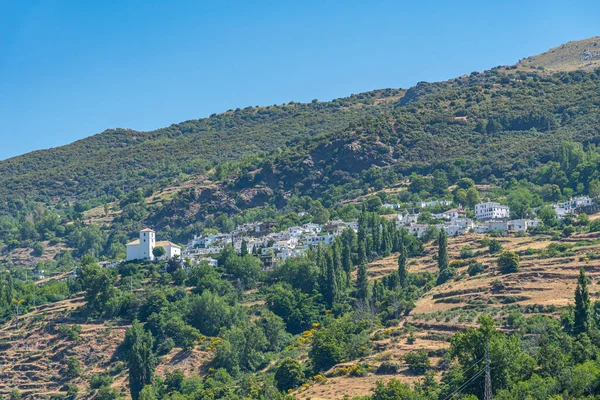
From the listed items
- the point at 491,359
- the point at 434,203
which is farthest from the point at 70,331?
the point at 434,203

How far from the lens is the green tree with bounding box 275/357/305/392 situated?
261 feet

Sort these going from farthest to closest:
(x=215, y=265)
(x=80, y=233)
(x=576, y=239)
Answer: (x=80, y=233) → (x=215, y=265) → (x=576, y=239)

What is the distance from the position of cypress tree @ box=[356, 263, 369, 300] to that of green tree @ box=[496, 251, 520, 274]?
1198 centimetres

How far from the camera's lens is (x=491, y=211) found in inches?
4621

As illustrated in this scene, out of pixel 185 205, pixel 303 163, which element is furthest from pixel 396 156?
pixel 185 205

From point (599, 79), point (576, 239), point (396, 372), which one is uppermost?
point (599, 79)

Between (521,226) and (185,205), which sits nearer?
(521,226)

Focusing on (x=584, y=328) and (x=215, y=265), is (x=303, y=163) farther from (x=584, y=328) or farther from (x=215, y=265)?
(x=584, y=328)

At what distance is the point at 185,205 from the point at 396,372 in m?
83.3

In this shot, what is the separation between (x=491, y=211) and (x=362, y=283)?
90.8ft

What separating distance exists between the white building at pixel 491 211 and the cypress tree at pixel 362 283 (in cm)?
2494

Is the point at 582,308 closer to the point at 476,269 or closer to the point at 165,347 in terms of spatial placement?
the point at 476,269

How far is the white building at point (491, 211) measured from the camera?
11700cm

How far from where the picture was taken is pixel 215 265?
112 metres
